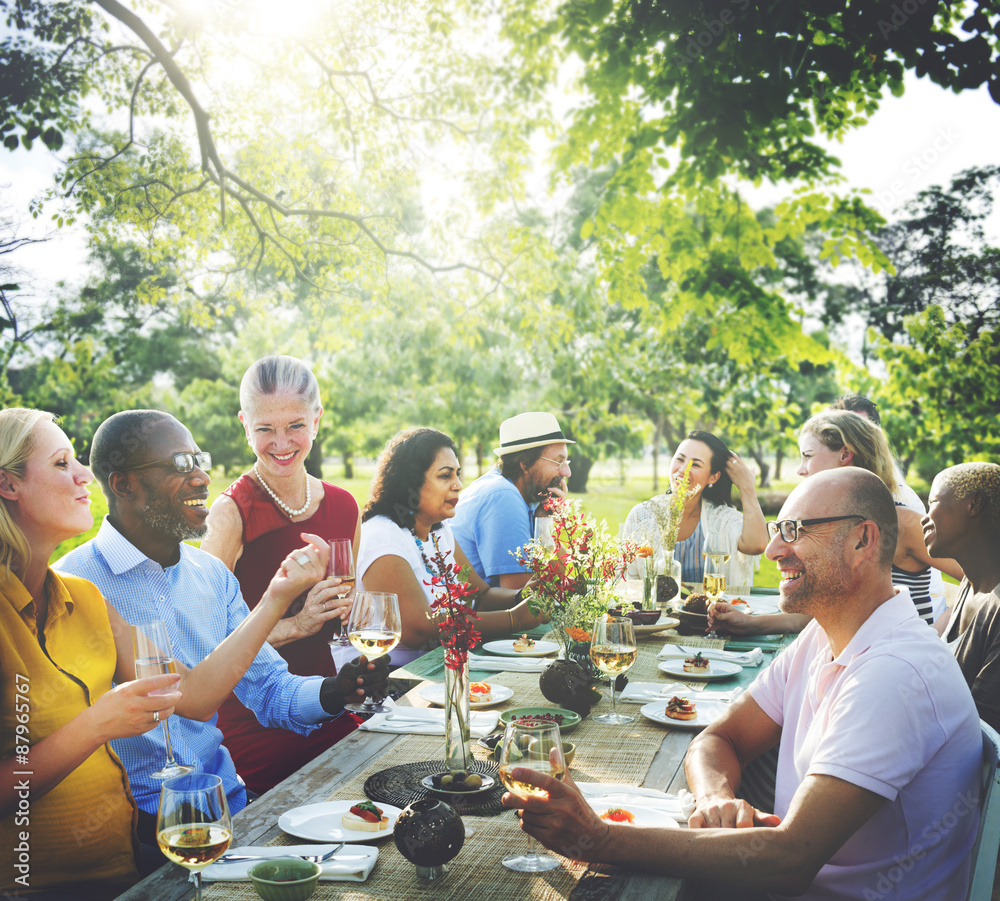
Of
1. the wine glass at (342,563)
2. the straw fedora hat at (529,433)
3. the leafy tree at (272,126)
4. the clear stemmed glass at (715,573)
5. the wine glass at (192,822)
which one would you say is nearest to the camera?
the wine glass at (192,822)

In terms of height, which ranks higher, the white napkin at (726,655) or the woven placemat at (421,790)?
the woven placemat at (421,790)

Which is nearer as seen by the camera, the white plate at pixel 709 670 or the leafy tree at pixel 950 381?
the white plate at pixel 709 670

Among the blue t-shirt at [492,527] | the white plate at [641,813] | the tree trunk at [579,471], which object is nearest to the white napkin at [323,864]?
the white plate at [641,813]

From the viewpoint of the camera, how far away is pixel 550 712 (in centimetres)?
241

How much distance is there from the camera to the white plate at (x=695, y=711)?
7.81ft

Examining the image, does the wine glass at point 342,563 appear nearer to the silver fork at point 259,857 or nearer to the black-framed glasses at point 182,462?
the black-framed glasses at point 182,462

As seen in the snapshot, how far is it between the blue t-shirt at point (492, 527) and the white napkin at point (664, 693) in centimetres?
164

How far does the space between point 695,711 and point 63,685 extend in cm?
179

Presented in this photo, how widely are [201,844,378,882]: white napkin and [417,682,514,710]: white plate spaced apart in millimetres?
938

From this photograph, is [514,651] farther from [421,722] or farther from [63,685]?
[63,685]

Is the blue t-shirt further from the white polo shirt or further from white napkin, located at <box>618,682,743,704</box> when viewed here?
the white polo shirt

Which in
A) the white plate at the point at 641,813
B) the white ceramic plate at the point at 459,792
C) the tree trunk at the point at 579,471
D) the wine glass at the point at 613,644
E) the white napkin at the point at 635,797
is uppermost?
the wine glass at the point at 613,644

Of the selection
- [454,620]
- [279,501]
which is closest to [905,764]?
[454,620]

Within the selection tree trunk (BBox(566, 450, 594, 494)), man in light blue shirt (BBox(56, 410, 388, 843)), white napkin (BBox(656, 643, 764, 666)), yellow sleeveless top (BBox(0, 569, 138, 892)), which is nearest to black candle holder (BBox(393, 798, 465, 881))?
man in light blue shirt (BBox(56, 410, 388, 843))
